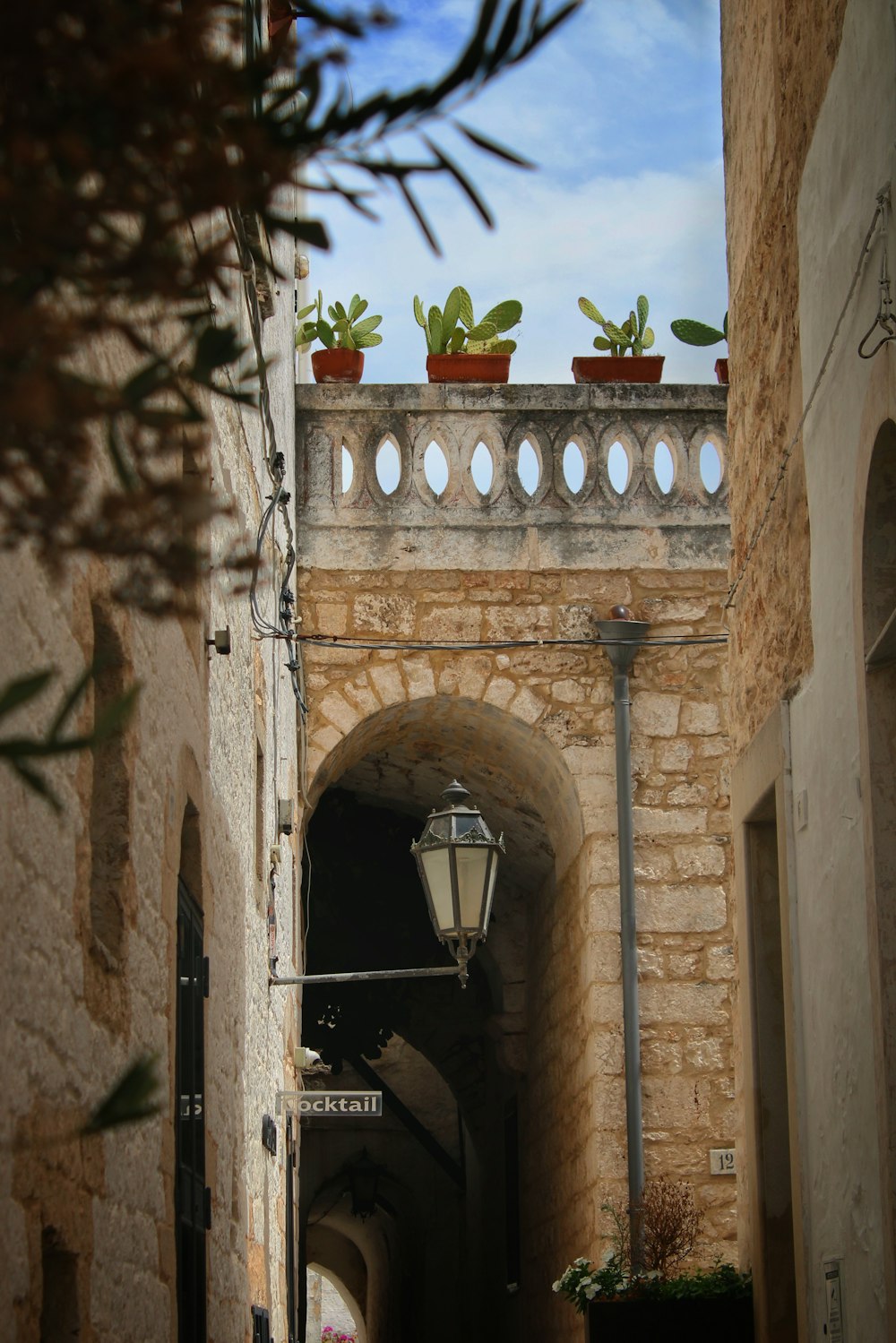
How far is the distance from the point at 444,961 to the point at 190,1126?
7865 mm

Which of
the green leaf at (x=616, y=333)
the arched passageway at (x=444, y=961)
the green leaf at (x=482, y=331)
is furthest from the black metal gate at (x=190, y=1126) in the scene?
the green leaf at (x=616, y=333)

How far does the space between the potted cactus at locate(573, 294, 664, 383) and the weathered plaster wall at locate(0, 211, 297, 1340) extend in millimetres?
3451

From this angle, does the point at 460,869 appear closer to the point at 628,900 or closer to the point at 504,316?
the point at 628,900

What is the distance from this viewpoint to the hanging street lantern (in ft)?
24.1

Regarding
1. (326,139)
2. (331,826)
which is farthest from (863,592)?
(331,826)

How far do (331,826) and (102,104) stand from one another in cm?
1113

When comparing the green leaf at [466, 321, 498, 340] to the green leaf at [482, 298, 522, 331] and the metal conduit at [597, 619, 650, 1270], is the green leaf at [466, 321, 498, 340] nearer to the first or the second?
the green leaf at [482, 298, 522, 331]

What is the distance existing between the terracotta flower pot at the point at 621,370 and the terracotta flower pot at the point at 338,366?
4.18ft

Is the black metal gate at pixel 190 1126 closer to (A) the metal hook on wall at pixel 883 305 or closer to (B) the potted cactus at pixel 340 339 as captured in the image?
(A) the metal hook on wall at pixel 883 305

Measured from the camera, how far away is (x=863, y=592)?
179 inches

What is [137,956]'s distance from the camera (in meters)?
4.37

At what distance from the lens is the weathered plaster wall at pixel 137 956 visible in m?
3.16

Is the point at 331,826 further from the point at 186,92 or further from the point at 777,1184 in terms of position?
the point at 186,92

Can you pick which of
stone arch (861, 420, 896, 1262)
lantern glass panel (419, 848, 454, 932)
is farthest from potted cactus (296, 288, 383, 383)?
stone arch (861, 420, 896, 1262)
